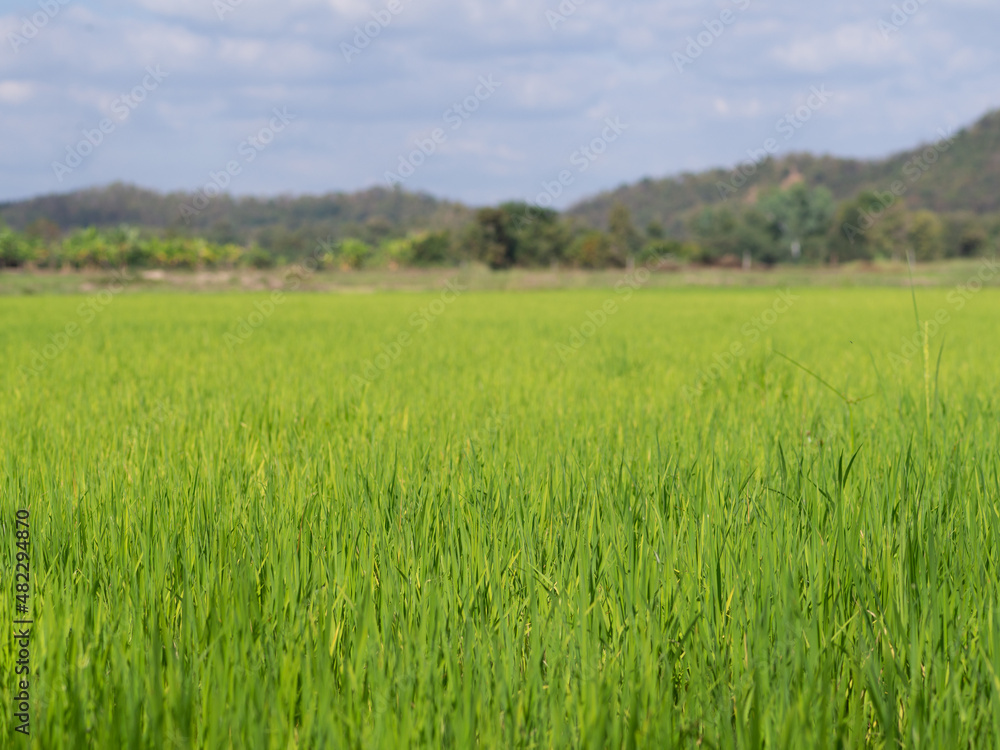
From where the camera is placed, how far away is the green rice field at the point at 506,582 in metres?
1.21

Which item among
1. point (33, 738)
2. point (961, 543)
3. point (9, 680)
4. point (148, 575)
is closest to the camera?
point (33, 738)

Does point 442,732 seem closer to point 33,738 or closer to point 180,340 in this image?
point 33,738

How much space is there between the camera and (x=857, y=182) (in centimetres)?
10588

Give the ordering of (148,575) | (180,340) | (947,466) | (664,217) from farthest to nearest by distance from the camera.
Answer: (664,217) < (180,340) < (947,466) < (148,575)

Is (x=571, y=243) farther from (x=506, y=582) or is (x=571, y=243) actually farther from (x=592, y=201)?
(x=506, y=582)

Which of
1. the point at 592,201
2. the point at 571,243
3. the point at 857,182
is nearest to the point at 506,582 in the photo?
the point at 571,243

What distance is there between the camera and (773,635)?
1491 mm

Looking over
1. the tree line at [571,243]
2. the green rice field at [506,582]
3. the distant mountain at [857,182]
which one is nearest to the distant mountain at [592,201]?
the distant mountain at [857,182]

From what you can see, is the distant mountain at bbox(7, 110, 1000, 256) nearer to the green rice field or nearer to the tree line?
the tree line

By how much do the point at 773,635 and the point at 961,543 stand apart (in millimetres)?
640

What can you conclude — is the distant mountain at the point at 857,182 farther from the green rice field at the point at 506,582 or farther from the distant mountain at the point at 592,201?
the green rice field at the point at 506,582

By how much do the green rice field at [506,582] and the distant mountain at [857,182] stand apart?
307 ft

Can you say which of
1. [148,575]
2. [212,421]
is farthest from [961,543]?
[212,421]

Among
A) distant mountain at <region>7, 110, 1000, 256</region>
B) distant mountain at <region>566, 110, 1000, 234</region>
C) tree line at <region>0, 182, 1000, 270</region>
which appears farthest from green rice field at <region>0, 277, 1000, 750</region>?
distant mountain at <region>566, 110, 1000, 234</region>
